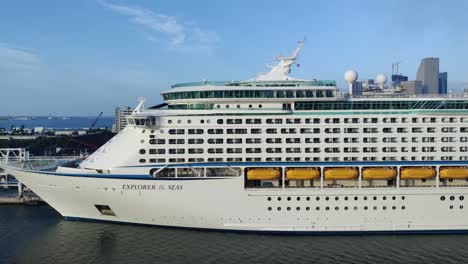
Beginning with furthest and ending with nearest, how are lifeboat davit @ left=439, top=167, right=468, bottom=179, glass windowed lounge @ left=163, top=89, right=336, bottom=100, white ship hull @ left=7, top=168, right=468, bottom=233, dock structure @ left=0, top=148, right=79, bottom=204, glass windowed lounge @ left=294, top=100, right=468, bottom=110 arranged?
dock structure @ left=0, top=148, right=79, bottom=204
glass windowed lounge @ left=294, top=100, right=468, bottom=110
glass windowed lounge @ left=163, top=89, right=336, bottom=100
lifeboat davit @ left=439, top=167, right=468, bottom=179
white ship hull @ left=7, top=168, right=468, bottom=233

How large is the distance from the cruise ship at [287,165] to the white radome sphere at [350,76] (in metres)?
2.77

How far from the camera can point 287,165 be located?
743 inches

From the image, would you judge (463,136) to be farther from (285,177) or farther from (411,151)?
(285,177)

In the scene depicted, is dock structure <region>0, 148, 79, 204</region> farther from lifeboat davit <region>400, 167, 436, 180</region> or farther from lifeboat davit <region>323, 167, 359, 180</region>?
lifeboat davit <region>400, 167, 436, 180</region>

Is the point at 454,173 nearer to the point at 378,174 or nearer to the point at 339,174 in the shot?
the point at 378,174

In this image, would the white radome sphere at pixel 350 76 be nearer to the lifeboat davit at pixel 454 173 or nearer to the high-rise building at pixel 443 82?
the lifeboat davit at pixel 454 173

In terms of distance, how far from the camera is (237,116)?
63.0 ft

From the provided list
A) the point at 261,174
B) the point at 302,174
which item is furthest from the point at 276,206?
the point at 302,174

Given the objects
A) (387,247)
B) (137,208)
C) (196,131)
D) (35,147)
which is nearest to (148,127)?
(196,131)

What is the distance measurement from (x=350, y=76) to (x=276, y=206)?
843 centimetres

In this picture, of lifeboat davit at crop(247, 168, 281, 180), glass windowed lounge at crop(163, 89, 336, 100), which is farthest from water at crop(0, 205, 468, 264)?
glass windowed lounge at crop(163, 89, 336, 100)

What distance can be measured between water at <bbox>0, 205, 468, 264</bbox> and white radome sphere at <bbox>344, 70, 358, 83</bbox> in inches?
327

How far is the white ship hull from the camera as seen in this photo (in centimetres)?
1864

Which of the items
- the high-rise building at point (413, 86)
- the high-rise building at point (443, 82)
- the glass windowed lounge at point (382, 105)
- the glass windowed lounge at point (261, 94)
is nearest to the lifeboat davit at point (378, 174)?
the glass windowed lounge at point (382, 105)
